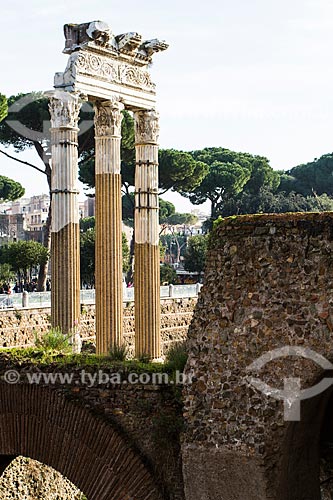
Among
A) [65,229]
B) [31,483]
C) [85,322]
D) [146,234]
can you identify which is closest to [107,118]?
[65,229]

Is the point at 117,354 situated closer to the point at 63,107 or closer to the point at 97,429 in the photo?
the point at 97,429

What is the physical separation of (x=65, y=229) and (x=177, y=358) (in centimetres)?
936

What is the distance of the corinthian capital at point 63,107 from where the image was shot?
17.3 metres

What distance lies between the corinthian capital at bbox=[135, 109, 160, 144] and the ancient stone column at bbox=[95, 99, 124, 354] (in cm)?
106

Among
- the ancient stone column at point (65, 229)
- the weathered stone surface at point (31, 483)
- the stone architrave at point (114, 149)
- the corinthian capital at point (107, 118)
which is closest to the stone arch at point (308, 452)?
the weathered stone surface at point (31, 483)

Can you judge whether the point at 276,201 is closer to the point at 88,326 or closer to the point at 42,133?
the point at 42,133

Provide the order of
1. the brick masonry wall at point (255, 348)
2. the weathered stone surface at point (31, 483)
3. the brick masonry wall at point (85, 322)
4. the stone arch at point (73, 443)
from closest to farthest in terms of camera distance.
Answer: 1. the brick masonry wall at point (255, 348)
2. the stone arch at point (73, 443)
3. the weathered stone surface at point (31, 483)
4. the brick masonry wall at point (85, 322)

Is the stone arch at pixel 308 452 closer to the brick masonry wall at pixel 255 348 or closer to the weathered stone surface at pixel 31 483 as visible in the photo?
the brick masonry wall at pixel 255 348

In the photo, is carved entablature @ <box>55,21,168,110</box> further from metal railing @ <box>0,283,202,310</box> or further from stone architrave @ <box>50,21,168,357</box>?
metal railing @ <box>0,283,202,310</box>

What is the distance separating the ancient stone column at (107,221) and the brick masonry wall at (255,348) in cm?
1011

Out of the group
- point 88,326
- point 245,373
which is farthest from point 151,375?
point 88,326

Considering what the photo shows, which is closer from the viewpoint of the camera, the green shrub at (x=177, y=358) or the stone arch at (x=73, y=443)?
the green shrub at (x=177, y=358)

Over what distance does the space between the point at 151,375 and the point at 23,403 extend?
5.04 feet

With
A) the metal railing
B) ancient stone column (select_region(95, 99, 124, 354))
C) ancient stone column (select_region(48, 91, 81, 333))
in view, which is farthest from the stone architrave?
the metal railing
